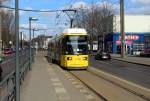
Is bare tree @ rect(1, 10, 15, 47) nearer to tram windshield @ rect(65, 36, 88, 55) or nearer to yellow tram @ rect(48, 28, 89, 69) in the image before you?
yellow tram @ rect(48, 28, 89, 69)

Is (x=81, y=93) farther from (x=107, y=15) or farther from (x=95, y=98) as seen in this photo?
(x=107, y=15)

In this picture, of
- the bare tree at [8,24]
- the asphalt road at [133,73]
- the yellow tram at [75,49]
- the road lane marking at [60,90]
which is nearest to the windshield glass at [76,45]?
the yellow tram at [75,49]

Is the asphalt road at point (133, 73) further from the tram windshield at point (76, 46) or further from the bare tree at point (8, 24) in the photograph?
the bare tree at point (8, 24)

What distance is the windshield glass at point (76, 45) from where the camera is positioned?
37.6 metres

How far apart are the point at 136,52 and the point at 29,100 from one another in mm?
81093

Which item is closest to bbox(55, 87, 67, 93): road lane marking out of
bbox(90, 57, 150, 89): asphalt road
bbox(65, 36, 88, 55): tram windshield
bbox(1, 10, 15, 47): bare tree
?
bbox(90, 57, 150, 89): asphalt road

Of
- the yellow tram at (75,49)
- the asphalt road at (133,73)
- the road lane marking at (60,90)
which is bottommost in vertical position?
the asphalt road at (133,73)

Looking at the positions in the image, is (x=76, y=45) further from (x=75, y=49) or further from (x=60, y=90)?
(x=60, y=90)

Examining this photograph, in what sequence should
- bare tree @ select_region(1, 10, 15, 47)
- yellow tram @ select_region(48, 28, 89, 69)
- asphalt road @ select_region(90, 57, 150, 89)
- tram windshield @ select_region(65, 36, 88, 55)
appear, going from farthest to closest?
bare tree @ select_region(1, 10, 15, 47) → tram windshield @ select_region(65, 36, 88, 55) → yellow tram @ select_region(48, 28, 89, 69) → asphalt road @ select_region(90, 57, 150, 89)

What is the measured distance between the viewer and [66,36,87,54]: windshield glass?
123 ft

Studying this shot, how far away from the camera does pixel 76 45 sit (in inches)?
1484

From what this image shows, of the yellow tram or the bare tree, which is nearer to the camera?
the yellow tram

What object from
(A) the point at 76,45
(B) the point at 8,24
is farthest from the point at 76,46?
(B) the point at 8,24

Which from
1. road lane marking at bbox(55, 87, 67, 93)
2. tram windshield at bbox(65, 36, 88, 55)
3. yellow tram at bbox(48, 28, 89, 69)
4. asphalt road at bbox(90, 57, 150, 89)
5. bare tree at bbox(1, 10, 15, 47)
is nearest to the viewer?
road lane marking at bbox(55, 87, 67, 93)
